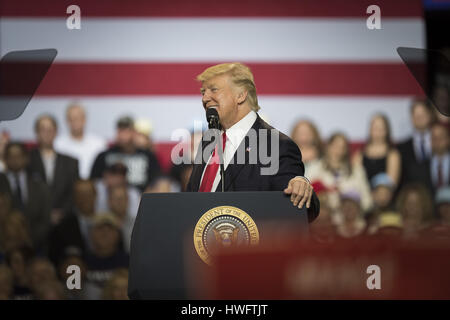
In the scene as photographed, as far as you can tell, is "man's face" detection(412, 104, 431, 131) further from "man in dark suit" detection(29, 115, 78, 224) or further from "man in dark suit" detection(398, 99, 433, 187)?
"man in dark suit" detection(29, 115, 78, 224)

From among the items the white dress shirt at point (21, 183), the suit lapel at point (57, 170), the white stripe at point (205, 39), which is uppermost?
the white stripe at point (205, 39)

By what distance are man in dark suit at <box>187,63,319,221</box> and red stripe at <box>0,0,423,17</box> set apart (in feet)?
11.6

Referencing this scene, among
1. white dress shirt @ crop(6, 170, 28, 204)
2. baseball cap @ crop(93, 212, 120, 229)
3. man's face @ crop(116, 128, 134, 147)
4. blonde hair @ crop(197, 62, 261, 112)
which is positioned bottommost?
baseball cap @ crop(93, 212, 120, 229)

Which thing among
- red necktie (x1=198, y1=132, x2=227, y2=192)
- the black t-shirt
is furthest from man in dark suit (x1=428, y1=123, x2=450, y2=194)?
red necktie (x1=198, y1=132, x2=227, y2=192)

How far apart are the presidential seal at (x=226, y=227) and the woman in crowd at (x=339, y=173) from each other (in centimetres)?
274

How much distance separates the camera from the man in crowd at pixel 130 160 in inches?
176

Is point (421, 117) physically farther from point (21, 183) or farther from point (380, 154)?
point (21, 183)

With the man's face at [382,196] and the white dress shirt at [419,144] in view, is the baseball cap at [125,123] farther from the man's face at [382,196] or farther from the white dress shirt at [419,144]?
the white dress shirt at [419,144]

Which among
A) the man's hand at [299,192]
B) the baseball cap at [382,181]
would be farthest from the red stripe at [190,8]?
the man's hand at [299,192]

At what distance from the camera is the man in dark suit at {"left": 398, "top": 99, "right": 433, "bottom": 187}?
4410mm

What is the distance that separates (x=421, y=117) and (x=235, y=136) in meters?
2.92

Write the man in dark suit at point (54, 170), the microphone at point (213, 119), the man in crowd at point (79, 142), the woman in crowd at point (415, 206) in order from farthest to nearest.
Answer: the man in crowd at point (79, 142)
the man in dark suit at point (54, 170)
the woman in crowd at point (415, 206)
the microphone at point (213, 119)

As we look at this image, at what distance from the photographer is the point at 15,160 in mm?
4379

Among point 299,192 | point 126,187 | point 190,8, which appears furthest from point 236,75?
point 190,8
